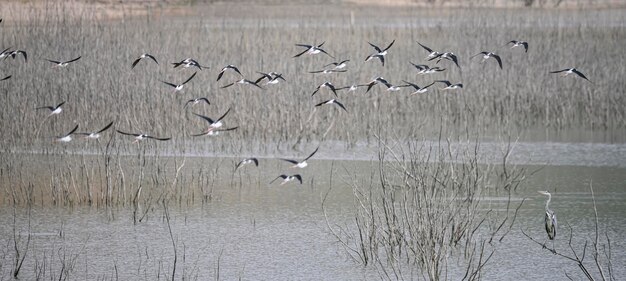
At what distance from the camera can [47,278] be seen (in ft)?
23.2

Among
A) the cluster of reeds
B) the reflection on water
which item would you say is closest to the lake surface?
the reflection on water

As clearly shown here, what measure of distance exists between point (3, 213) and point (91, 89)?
134 inches

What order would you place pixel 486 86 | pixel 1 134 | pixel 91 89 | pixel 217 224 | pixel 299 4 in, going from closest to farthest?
pixel 217 224, pixel 1 134, pixel 91 89, pixel 486 86, pixel 299 4

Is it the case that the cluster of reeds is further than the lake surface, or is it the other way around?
the lake surface

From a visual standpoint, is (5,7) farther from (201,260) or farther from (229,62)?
(201,260)

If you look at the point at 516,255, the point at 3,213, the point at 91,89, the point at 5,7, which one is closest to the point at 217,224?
the point at 3,213

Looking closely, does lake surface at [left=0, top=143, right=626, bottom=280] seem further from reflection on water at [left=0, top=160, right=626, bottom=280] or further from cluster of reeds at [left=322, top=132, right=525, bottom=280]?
cluster of reeds at [left=322, top=132, right=525, bottom=280]

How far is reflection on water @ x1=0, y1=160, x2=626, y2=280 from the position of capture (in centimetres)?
749

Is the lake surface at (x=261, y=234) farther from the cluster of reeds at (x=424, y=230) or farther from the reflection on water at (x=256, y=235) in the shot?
the cluster of reeds at (x=424, y=230)

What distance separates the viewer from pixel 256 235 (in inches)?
336

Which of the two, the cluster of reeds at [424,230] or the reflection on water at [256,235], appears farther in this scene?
the reflection on water at [256,235]

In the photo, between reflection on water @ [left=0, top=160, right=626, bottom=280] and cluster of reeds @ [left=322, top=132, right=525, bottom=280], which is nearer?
cluster of reeds @ [left=322, top=132, right=525, bottom=280]

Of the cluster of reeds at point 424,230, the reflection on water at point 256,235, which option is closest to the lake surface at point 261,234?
the reflection on water at point 256,235

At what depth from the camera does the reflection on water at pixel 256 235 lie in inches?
295
